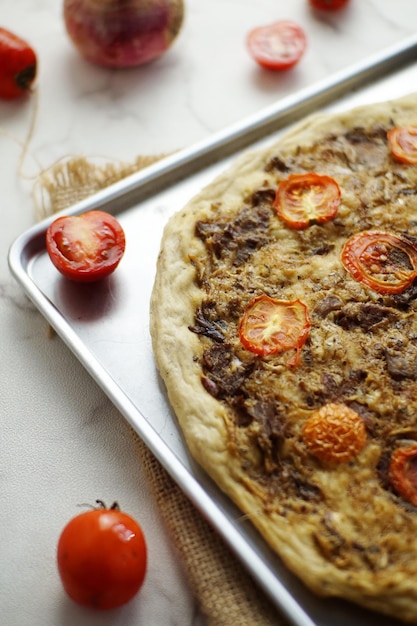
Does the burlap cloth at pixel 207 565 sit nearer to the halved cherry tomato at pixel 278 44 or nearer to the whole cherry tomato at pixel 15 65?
the whole cherry tomato at pixel 15 65

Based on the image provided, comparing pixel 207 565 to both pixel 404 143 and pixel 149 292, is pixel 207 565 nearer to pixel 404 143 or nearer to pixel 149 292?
pixel 149 292

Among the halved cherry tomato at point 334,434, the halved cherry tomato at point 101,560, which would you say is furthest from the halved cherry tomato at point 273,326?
the halved cherry tomato at point 101,560

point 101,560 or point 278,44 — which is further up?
point 278,44

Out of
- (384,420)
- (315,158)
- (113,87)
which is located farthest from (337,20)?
(384,420)

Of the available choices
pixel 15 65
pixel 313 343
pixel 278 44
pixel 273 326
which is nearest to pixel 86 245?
pixel 273 326

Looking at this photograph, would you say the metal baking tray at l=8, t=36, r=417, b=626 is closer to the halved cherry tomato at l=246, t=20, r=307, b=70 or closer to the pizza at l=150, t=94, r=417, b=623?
the pizza at l=150, t=94, r=417, b=623

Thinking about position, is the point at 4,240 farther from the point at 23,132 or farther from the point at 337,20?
the point at 337,20
